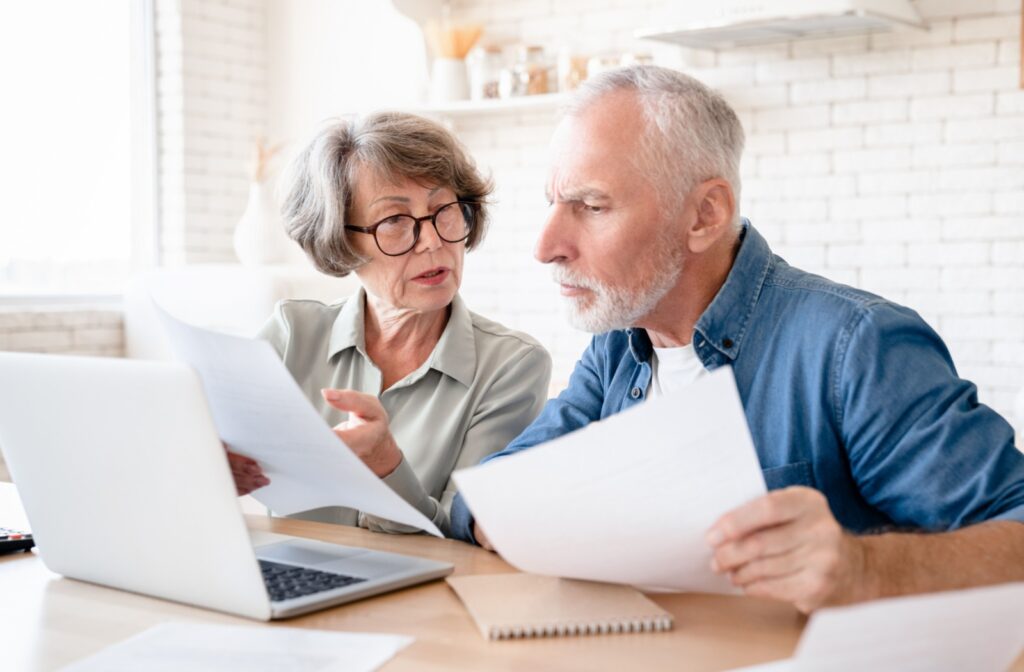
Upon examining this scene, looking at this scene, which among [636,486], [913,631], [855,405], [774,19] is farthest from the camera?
[774,19]

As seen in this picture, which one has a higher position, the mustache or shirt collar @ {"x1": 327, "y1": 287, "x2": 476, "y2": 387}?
the mustache

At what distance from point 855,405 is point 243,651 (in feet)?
2.50

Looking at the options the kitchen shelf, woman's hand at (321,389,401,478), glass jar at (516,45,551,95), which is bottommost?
woman's hand at (321,389,401,478)

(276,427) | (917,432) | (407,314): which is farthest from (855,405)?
(407,314)

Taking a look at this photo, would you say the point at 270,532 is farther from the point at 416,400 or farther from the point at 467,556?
the point at 416,400

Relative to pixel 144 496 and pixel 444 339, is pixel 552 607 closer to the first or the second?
pixel 144 496

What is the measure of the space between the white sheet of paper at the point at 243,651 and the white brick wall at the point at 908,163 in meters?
3.13

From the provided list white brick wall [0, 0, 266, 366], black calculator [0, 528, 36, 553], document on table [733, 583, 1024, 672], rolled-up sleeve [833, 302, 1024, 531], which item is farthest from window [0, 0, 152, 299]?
document on table [733, 583, 1024, 672]

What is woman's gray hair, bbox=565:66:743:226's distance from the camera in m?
1.59

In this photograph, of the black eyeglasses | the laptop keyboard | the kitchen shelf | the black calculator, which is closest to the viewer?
the laptop keyboard

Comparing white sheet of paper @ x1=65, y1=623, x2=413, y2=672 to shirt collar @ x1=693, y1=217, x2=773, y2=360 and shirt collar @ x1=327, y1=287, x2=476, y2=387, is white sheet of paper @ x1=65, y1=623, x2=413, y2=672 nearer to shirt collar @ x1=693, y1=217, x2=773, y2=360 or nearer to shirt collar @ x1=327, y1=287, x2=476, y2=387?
shirt collar @ x1=693, y1=217, x2=773, y2=360

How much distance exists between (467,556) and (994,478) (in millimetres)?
635

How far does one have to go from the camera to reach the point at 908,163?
3904 millimetres

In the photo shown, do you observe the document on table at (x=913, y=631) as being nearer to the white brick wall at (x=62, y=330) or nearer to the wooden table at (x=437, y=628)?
the wooden table at (x=437, y=628)
